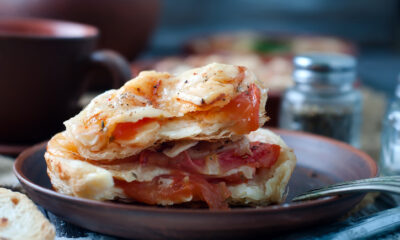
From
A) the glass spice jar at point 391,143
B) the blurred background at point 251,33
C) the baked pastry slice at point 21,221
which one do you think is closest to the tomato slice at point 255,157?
the baked pastry slice at point 21,221

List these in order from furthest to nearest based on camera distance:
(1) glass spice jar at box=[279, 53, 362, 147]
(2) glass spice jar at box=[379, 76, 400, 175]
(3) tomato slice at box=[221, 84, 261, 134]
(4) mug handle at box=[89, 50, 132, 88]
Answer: (1) glass spice jar at box=[279, 53, 362, 147], (4) mug handle at box=[89, 50, 132, 88], (2) glass spice jar at box=[379, 76, 400, 175], (3) tomato slice at box=[221, 84, 261, 134]

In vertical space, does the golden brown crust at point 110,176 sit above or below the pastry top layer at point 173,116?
below

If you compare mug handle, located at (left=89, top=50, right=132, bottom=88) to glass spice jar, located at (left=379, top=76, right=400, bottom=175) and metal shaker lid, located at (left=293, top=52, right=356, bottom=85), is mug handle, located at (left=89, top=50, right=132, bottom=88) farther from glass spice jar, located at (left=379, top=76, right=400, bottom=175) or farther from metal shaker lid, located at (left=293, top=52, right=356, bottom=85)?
glass spice jar, located at (left=379, top=76, right=400, bottom=175)

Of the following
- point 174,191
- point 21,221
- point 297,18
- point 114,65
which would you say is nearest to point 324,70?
point 114,65

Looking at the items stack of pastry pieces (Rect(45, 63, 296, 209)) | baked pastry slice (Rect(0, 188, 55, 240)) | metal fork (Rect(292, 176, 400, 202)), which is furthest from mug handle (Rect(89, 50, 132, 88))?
metal fork (Rect(292, 176, 400, 202))

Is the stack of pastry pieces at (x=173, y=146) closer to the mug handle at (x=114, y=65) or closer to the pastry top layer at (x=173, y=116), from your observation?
the pastry top layer at (x=173, y=116)

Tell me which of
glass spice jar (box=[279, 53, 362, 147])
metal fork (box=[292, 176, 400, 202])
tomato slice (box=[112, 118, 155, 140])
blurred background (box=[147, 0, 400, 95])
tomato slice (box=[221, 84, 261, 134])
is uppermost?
tomato slice (box=[221, 84, 261, 134])

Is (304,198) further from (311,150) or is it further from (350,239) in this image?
(311,150)

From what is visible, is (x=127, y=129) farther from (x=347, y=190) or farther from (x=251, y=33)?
(x=251, y=33)

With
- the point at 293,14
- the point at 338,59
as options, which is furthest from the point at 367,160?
the point at 293,14
